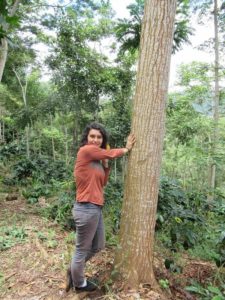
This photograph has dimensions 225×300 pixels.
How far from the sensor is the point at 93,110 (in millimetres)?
9312

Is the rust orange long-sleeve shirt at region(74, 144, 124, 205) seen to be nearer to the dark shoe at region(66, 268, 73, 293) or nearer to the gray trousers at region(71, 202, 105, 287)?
the gray trousers at region(71, 202, 105, 287)

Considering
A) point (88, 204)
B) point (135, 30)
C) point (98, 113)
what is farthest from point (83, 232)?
point (98, 113)

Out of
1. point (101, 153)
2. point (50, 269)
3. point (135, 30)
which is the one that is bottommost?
point (50, 269)

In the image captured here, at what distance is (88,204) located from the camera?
284 cm

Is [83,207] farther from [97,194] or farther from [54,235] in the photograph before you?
[54,235]

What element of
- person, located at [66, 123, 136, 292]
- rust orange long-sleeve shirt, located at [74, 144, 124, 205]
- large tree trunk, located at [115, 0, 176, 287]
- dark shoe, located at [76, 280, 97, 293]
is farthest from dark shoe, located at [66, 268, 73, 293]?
rust orange long-sleeve shirt, located at [74, 144, 124, 205]

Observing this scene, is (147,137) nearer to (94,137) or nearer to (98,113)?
(94,137)

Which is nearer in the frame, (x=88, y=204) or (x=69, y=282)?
(x=88, y=204)

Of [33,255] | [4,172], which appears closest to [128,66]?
[4,172]

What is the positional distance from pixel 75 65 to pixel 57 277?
6820 mm

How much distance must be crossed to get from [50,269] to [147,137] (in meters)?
1.87

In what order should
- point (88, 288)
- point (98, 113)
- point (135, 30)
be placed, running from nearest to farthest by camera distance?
point (88, 288) < point (135, 30) < point (98, 113)

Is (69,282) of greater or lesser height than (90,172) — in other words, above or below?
below

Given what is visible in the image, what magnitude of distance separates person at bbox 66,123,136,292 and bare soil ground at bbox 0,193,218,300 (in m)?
0.22
